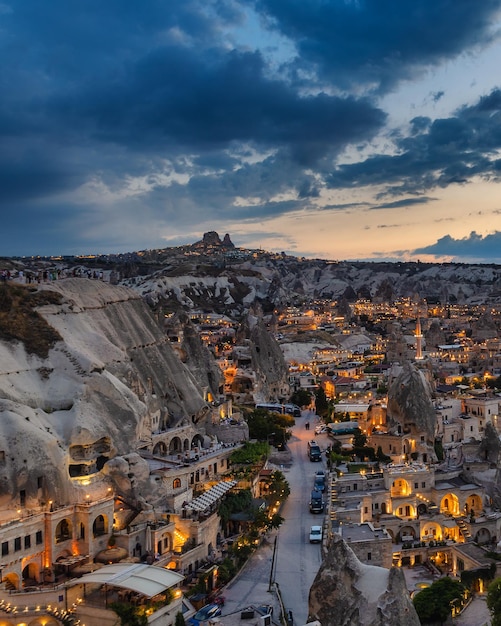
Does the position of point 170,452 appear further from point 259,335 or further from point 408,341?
point 408,341

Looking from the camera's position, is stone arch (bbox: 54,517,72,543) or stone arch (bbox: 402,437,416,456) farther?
stone arch (bbox: 402,437,416,456)

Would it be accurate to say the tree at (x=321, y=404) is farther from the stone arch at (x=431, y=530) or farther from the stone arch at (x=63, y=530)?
the stone arch at (x=63, y=530)

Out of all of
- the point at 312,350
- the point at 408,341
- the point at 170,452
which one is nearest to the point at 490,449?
the point at 170,452

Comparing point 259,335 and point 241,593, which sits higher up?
point 259,335

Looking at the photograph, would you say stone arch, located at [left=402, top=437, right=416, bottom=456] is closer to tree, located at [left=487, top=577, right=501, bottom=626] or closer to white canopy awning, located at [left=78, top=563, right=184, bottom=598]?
tree, located at [left=487, top=577, right=501, bottom=626]

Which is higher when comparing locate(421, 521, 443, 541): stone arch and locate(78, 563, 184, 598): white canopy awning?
locate(78, 563, 184, 598): white canopy awning

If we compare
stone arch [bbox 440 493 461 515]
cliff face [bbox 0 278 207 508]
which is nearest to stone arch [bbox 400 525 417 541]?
stone arch [bbox 440 493 461 515]
